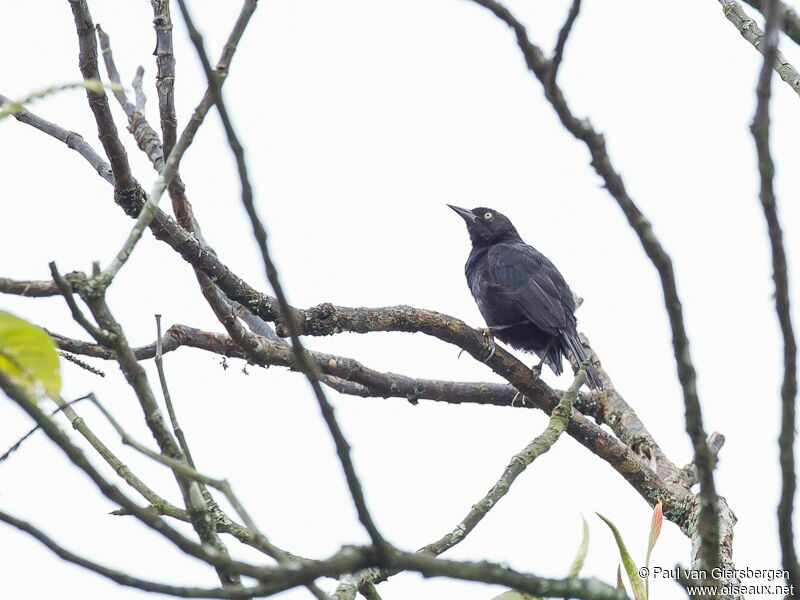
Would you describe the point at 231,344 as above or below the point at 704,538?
above

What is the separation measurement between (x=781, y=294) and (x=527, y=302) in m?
5.70

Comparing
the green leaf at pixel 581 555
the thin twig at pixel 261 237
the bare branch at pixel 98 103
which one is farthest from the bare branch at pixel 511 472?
the bare branch at pixel 98 103

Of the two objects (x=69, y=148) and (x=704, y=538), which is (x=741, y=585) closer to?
(x=704, y=538)

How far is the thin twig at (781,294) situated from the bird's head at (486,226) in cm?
712

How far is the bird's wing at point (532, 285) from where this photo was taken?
6.89 metres

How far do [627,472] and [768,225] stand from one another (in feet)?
13.8

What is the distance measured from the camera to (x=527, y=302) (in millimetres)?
6980

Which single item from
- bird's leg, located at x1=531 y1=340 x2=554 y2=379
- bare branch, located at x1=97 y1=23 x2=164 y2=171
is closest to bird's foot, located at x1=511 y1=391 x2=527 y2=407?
bird's leg, located at x1=531 y1=340 x2=554 y2=379

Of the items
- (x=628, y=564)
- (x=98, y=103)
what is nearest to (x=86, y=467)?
(x=628, y=564)

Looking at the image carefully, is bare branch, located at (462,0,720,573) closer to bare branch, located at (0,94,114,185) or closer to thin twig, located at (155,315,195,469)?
thin twig, located at (155,315,195,469)

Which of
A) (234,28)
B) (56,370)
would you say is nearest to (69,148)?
(234,28)

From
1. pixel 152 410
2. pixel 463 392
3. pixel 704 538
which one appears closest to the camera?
pixel 704 538

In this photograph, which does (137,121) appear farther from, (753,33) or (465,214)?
(753,33)

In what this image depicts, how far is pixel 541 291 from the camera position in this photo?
7113 mm
